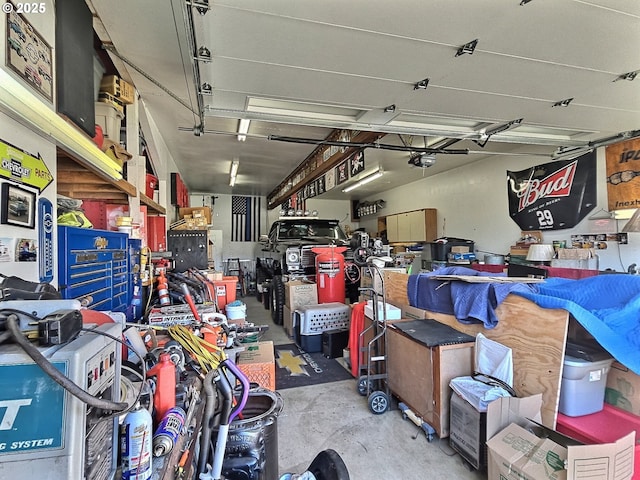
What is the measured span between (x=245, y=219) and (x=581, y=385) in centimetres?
1152

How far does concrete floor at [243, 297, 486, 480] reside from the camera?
2.21 meters

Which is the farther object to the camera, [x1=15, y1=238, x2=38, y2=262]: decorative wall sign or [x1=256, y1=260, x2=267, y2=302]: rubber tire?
[x1=256, y1=260, x2=267, y2=302]: rubber tire

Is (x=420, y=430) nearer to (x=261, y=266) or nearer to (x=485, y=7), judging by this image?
(x=485, y=7)

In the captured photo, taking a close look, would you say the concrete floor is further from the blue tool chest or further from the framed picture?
the framed picture

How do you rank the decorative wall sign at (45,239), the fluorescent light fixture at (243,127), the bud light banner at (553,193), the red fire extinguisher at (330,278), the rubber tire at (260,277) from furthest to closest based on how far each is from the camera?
the rubber tire at (260,277) → the bud light banner at (553,193) → the red fire extinguisher at (330,278) → the fluorescent light fixture at (243,127) → the decorative wall sign at (45,239)

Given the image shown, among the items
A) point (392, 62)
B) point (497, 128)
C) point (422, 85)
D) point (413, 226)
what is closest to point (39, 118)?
point (392, 62)

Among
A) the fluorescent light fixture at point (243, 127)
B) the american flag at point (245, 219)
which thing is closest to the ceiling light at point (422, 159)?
the fluorescent light fixture at point (243, 127)

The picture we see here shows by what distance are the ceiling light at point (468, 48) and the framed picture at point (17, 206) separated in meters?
2.82

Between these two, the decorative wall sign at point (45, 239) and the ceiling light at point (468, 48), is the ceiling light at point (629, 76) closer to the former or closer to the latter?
the ceiling light at point (468, 48)

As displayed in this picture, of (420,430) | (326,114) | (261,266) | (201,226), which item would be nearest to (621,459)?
(420,430)

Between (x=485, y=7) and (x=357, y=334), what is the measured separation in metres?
3.18

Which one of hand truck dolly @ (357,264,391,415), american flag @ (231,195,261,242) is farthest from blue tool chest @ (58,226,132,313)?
american flag @ (231,195,261,242)

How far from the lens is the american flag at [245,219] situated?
40.7 ft

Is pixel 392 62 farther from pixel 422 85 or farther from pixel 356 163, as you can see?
pixel 356 163
